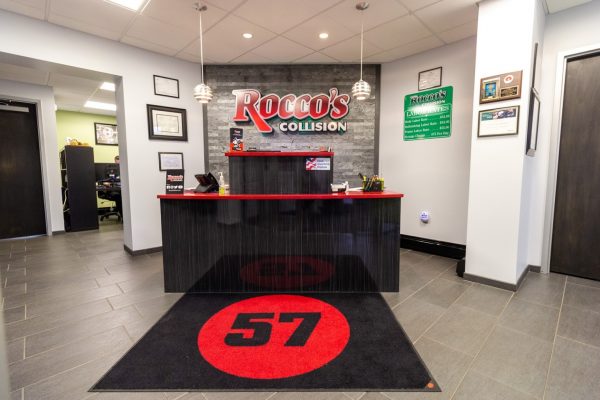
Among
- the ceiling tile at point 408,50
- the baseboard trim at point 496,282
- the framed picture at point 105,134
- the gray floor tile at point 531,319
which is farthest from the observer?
the framed picture at point 105,134

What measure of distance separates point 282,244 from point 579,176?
3572mm

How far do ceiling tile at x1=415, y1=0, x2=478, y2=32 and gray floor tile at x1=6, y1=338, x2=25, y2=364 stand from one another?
16.2 feet

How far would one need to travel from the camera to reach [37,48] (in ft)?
11.4

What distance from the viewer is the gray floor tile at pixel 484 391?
167 cm

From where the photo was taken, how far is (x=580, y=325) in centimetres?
239

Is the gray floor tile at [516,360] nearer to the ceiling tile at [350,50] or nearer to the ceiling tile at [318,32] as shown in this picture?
the ceiling tile at [318,32]

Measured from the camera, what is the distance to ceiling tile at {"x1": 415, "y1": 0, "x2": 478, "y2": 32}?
3145 mm

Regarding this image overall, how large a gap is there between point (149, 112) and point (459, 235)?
16.7 ft

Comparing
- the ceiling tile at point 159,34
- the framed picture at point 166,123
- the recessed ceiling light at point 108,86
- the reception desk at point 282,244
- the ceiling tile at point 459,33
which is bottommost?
the reception desk at point 282,244

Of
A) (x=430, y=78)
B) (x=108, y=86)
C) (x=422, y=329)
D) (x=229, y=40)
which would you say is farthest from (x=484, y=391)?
(x=108, y=86)

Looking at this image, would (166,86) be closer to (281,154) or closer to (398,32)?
(281,154)

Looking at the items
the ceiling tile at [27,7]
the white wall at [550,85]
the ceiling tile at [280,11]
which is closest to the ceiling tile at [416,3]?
the ceiling tile at [280,11]

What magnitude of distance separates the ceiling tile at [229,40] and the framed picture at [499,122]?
286 cm

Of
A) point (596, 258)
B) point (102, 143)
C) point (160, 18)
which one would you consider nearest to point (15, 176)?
point (102, 143)
